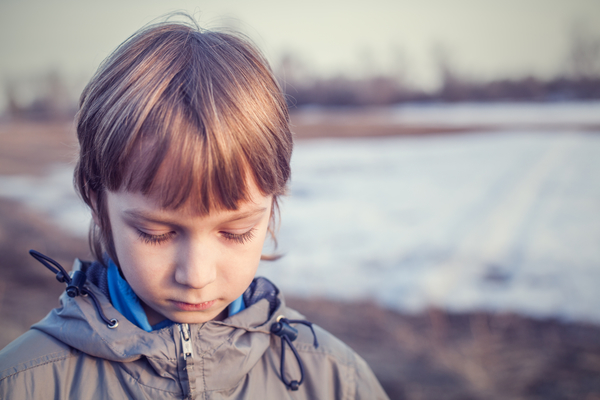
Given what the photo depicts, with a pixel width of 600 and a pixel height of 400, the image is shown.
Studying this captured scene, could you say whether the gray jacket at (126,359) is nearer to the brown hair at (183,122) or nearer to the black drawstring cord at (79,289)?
the black drawstring cord at (79,289)

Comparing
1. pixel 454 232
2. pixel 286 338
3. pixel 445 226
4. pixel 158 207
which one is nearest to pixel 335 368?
pixel 286 338

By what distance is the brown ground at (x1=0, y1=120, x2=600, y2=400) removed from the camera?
2.83 meters

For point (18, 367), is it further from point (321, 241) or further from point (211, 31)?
point (321, 241)

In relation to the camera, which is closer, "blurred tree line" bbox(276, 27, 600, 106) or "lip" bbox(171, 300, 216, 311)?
"lip" bbox(171, 300, 216, 311)

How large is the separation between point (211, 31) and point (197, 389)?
0.99 meters

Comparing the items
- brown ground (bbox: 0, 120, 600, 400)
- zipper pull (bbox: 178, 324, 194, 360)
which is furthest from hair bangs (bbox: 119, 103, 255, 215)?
brown ground (bbox: 0, 120, 600, 400)

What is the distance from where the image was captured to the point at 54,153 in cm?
1341

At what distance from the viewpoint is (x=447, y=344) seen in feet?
11.0

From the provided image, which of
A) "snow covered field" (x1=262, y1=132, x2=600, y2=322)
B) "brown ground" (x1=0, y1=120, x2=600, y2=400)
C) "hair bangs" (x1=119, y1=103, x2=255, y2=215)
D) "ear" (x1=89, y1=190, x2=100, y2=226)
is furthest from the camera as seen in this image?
"snow covered field" (x1=262, y1=132, x2=600, y2=322)

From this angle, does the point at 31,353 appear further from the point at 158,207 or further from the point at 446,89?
the point at 446,89

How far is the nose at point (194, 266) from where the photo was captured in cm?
102

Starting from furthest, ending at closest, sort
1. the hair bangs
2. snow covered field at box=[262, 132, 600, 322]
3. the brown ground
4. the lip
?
snow covered field at box=[262, 132, 600, 322], the brown ground, the lip, the hair bangs

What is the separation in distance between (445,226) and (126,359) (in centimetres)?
539

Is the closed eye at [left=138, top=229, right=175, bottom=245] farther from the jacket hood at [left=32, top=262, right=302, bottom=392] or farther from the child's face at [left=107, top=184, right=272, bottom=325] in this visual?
the jacket hood at [left=32, top=262, right=302, bottom=392]
